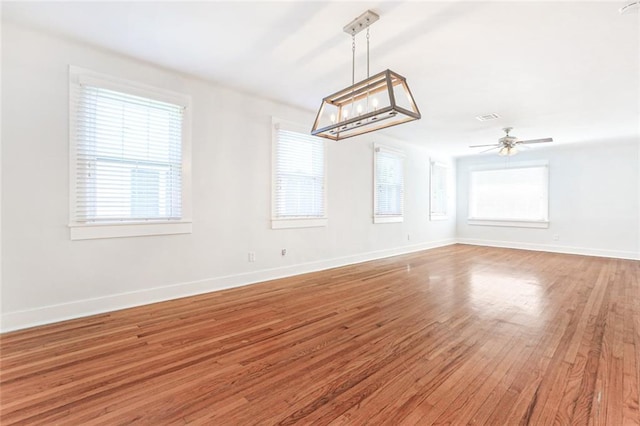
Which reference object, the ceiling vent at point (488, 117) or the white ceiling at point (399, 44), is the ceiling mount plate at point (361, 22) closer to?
the white ceiling at point (399, 44)

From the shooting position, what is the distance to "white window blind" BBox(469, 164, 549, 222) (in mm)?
7543

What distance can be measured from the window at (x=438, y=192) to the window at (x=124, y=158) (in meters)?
6.50

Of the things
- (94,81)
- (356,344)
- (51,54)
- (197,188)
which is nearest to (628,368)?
(356,344)

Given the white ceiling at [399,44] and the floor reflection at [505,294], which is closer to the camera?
the white ceiling at [399,44]

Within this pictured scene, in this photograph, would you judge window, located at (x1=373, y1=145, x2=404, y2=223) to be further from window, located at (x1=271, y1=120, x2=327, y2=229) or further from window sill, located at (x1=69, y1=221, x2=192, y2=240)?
window sill, located at (x1=69, y1=221, x2=192, y2=240)

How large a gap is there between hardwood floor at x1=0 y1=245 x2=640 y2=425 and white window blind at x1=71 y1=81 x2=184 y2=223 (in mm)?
1122

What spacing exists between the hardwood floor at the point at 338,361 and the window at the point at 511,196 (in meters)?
4.48

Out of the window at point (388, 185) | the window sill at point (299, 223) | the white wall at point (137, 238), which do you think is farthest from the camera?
the window at point (388, 185)

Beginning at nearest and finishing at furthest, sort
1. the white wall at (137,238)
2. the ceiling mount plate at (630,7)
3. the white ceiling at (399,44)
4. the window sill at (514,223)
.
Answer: the ceiling mount plate at (630,7), the white ceiling at (399,44), the white wall at (137,238), the window sill at (514,223)

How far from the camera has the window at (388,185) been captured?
612 cm

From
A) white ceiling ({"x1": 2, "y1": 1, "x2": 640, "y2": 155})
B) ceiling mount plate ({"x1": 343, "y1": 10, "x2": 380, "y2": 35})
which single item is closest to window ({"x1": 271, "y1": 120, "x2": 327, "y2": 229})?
white ceiling ({"x1": 2, "y1": 1, "x2": 640, "y2": 155})

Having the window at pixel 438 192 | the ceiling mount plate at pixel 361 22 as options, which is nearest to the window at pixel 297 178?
the ceiling mount plate at pixel 361 22

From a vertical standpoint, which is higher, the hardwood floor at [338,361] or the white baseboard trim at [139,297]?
the white baseboard trim at [139,297]

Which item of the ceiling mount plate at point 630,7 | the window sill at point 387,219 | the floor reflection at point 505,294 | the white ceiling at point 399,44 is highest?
the white ceiling at point 399,44
